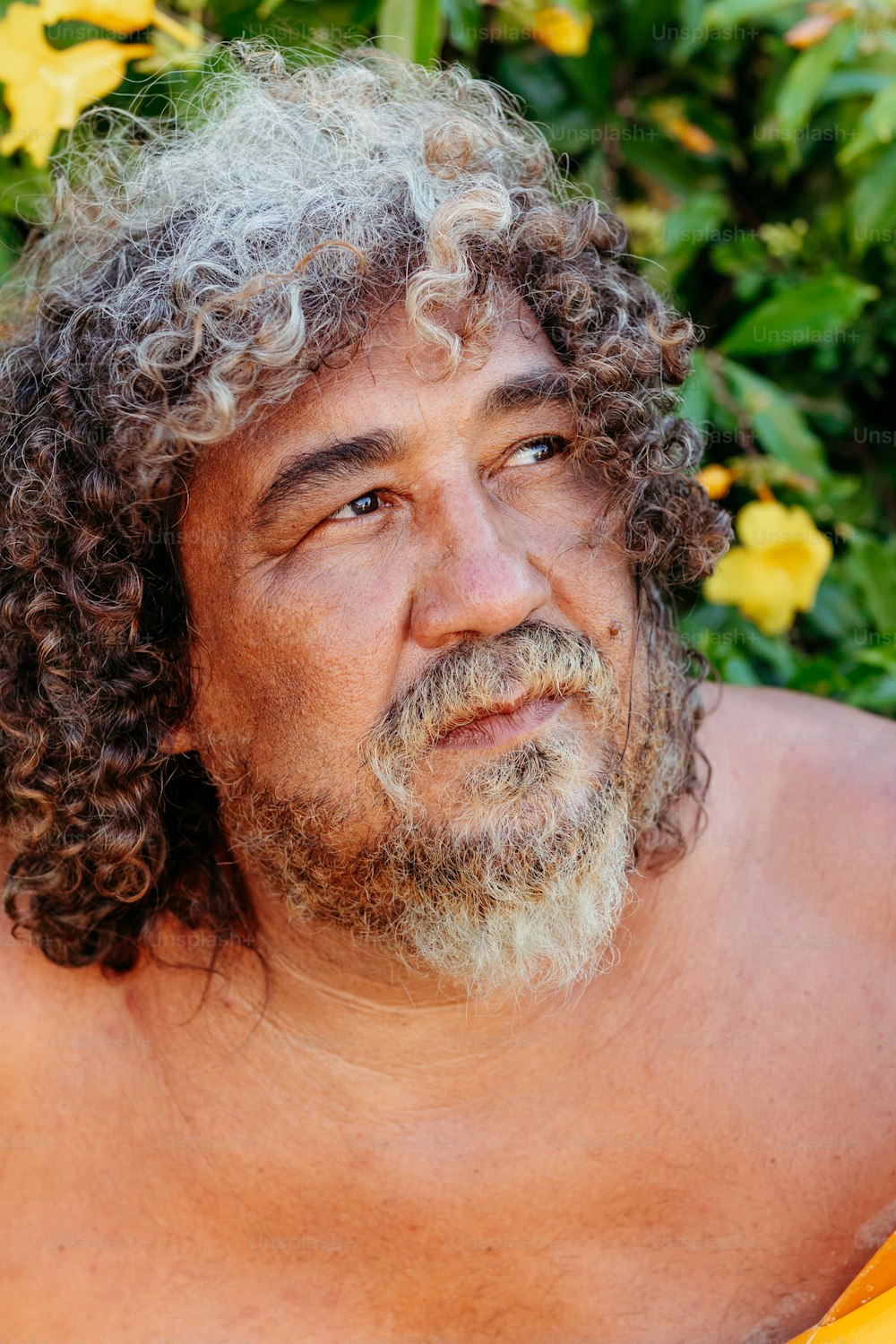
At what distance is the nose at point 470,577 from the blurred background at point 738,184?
2.45 feet

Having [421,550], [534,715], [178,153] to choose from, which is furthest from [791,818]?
[178,153]

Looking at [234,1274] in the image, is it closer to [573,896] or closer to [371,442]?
[573,896]

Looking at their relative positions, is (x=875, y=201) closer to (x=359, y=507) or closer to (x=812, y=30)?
(x=812, y=30)

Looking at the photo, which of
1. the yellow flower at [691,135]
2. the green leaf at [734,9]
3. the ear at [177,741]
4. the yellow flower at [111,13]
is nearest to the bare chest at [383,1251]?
the ear at [177,741]

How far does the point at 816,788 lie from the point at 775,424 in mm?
977

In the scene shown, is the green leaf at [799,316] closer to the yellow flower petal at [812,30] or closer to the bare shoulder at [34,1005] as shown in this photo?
the yellow flower petal at [812,30]

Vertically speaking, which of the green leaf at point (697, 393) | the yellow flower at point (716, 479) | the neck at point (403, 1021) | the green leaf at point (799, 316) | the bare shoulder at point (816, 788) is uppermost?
the green leaf at point (799, 316)

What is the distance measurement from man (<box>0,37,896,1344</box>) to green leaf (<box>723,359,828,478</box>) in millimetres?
691

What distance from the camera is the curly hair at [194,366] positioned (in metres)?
1.72

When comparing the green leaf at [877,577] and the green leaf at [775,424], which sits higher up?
the green leaf at [775,424]

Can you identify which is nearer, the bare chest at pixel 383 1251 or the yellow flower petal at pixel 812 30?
the bare chest at pixel 383 1251

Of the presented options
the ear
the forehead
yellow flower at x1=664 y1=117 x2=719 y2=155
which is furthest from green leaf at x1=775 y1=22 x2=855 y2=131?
the ear

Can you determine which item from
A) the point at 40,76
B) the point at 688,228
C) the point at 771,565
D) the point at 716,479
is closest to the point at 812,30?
the point at 688,228

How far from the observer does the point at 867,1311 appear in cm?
161
